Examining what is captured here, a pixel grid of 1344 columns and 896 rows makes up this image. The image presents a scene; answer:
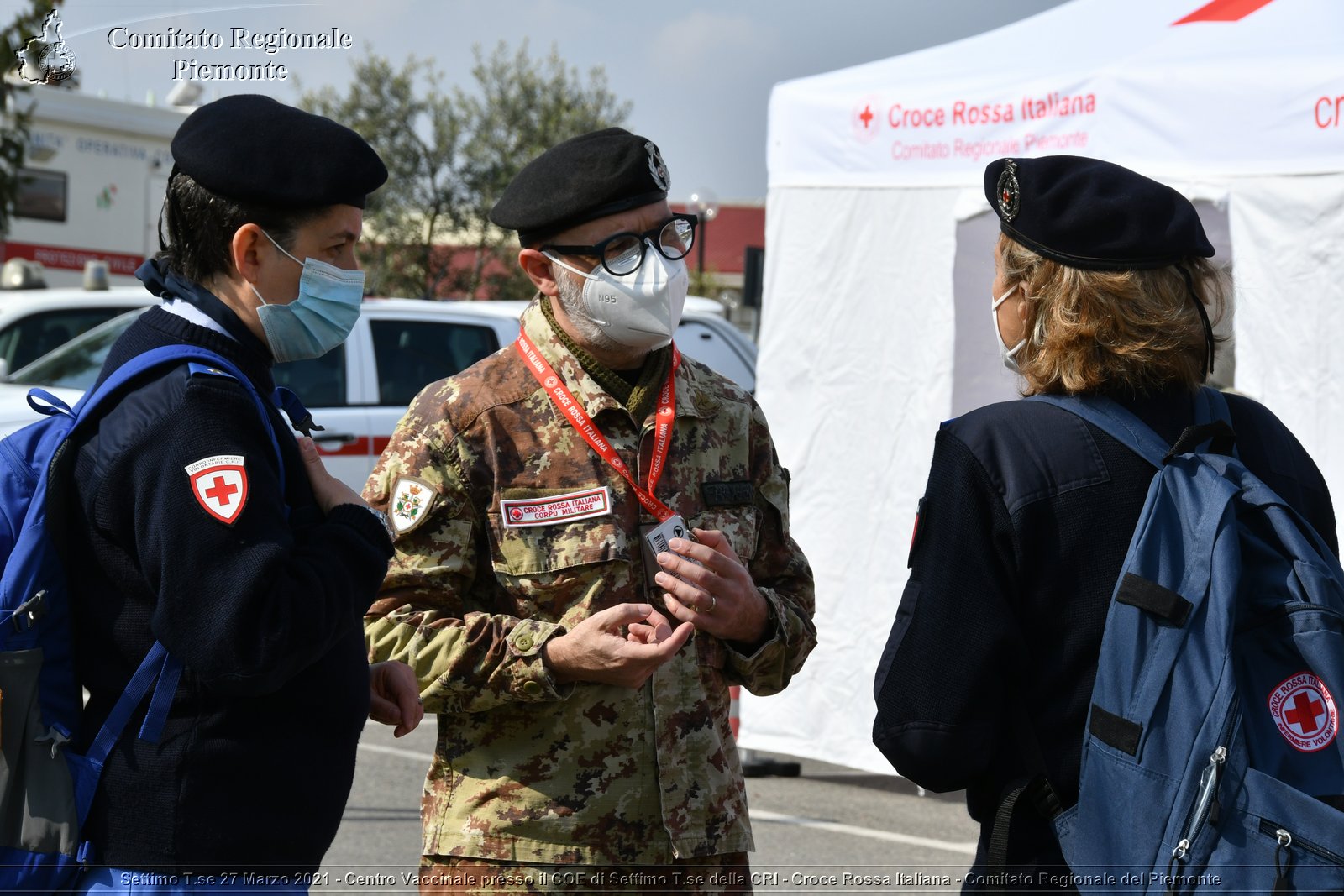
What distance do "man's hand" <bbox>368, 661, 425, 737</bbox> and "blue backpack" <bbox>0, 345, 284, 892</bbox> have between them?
0.45 metres

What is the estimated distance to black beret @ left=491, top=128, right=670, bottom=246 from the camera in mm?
2621

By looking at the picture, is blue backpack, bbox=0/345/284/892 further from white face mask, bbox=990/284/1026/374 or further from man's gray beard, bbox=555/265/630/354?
white face mask, bbox=990/284/1026/374

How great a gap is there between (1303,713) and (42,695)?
1.66 metres

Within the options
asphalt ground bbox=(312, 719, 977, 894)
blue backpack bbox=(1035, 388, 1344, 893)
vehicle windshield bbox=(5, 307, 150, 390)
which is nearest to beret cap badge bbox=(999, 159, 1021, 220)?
blue backpack bbox=(1035, 388, 1344, 893)

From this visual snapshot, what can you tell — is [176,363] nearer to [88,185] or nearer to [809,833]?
[809,833]

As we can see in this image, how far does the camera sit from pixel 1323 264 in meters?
4.70

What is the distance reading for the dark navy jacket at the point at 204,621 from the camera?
1804 millimetres

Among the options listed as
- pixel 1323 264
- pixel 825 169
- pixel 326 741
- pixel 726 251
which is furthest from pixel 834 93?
pixel 726 251

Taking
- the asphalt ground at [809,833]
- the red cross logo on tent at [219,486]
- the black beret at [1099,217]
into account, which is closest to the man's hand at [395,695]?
the red cross logo on tent at [219,486]

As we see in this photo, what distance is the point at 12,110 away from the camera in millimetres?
10828

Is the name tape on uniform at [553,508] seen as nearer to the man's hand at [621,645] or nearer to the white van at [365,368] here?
the man's hand at [621,645]

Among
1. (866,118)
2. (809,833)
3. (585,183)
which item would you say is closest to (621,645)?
(585,183)

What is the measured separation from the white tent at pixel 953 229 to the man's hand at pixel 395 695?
3.66 meters

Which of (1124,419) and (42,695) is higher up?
(1124,419)
